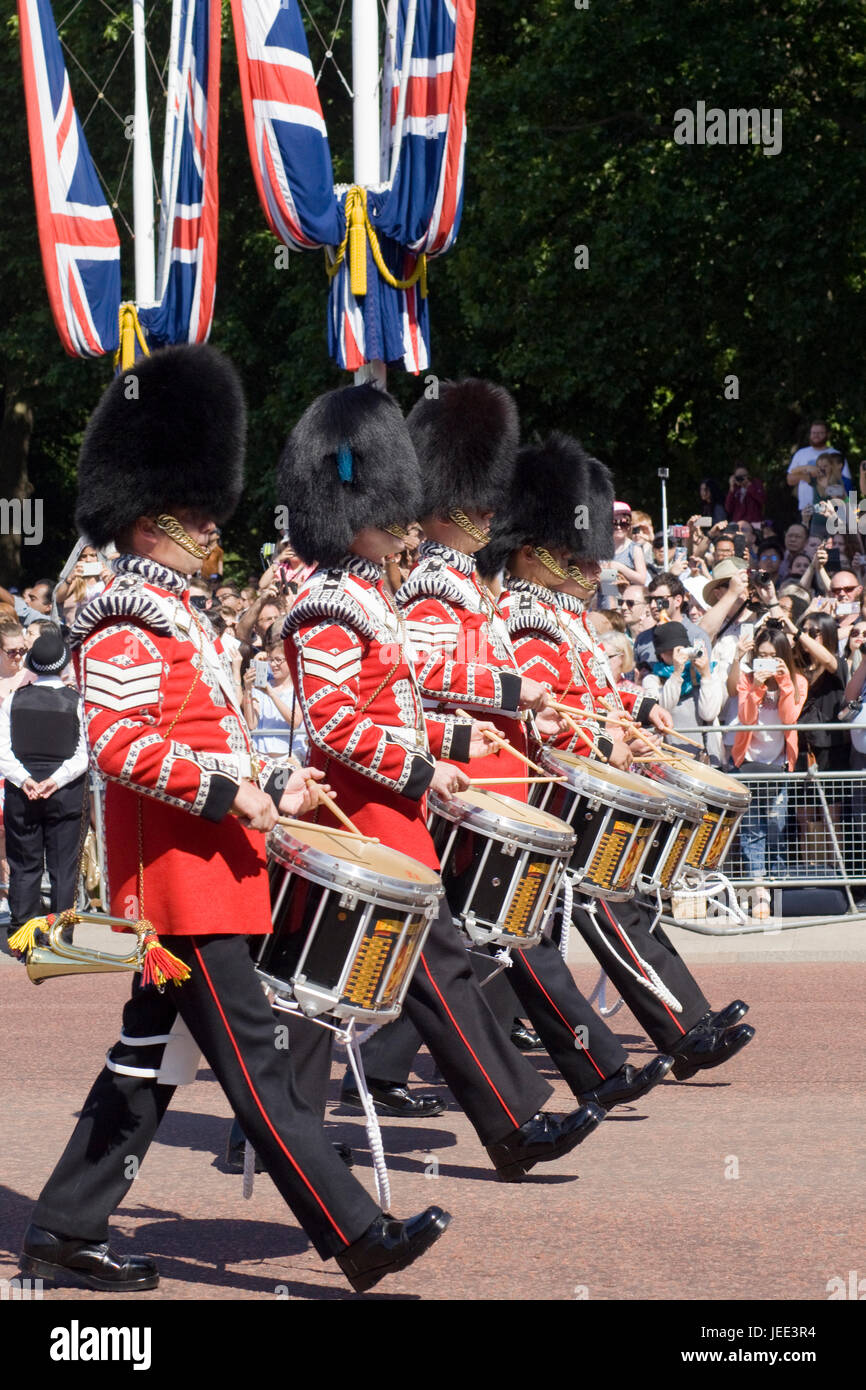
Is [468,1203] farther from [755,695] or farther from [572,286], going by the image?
[572,286]

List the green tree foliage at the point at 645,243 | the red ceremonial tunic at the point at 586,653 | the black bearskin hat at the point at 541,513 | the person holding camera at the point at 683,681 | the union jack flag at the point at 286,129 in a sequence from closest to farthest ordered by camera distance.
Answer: the red ceremonial tunic at the point at 586,653
the black bearskin hat at the point at 541,513
the person holding camera at the point at 683,681
the union jack flag at the point at 286,129
the green tree foliage at the point at 645,243

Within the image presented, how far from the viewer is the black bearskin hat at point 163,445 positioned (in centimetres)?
467

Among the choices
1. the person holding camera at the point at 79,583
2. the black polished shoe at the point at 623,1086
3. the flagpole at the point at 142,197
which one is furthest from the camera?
the flagpole at the point at 142,197

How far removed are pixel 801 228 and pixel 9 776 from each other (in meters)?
11.3

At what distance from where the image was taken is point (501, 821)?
18.6 feet

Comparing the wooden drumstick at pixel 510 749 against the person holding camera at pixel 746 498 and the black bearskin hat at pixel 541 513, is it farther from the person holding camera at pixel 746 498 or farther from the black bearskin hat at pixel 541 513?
the person holding camera at pixel 746 498

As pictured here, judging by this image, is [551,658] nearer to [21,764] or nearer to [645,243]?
[21,764]

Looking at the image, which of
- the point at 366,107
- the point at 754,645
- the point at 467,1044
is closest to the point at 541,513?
the point at 467,1044

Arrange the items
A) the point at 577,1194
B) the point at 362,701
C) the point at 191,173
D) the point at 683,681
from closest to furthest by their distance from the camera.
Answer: the point at 362,701
the point at 577,1194
the point at 683,681
the point at 191,173

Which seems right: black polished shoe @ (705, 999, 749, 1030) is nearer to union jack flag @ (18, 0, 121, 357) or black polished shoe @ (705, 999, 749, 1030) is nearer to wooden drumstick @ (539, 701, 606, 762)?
wooden drumstick @ (539, 701, 606, 762)

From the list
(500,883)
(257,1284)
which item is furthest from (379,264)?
(257,1284)

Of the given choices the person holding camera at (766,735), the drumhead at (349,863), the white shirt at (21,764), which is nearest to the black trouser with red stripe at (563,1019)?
the drumhead at (349,863)

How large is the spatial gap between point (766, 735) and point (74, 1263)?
656 centimetres

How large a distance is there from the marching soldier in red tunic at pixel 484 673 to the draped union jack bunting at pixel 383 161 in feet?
16.2
